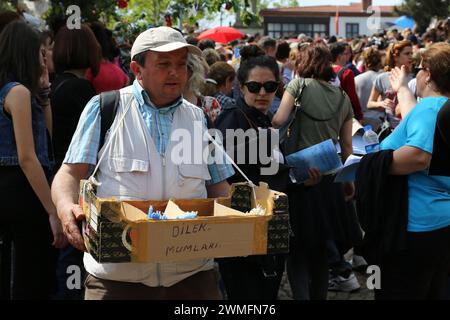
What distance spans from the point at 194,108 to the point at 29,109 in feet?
3.49

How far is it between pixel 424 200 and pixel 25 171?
2.07 meters

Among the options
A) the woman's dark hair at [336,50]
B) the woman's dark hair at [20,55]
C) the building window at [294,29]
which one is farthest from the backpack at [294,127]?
the building window at [294,29]

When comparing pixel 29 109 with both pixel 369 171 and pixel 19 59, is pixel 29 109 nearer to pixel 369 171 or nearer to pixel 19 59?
pixel 19 59

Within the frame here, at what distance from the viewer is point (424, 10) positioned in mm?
46562

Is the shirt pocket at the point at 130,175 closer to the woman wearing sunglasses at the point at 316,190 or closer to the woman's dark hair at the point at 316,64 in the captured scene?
the woman wearing sunglasses at the point at 316,190

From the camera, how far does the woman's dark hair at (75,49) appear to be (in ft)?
17.1

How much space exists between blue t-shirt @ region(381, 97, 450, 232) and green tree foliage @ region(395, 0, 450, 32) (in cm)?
4048

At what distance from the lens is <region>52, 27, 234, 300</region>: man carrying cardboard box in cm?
318

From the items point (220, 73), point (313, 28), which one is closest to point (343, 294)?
point (220, 73)

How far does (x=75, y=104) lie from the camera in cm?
505

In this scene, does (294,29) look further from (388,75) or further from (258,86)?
(258,86)

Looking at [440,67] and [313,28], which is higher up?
[440,67]

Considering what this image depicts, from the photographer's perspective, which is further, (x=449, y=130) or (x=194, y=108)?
(x=449, y=130)
